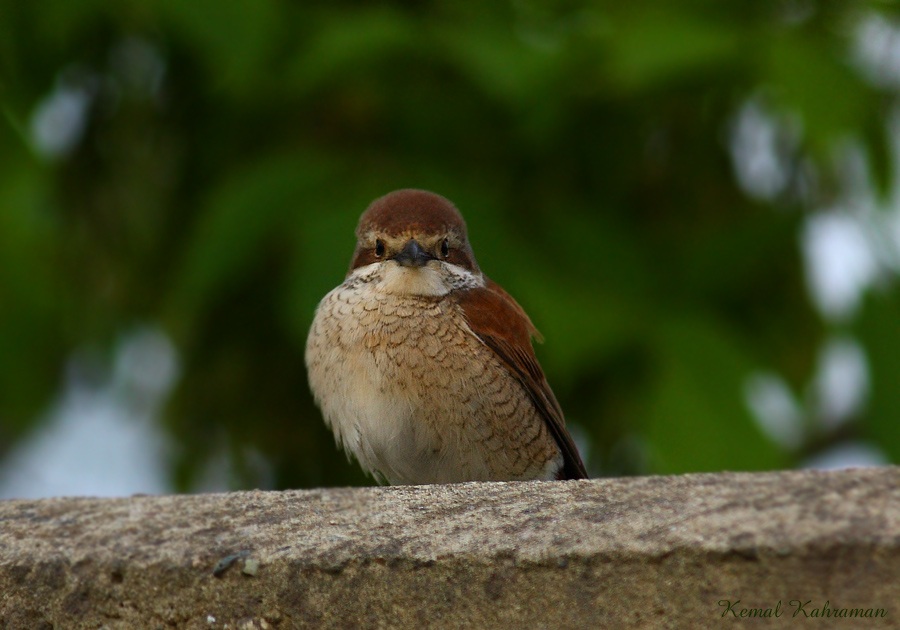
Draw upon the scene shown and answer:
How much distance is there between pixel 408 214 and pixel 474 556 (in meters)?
2.17

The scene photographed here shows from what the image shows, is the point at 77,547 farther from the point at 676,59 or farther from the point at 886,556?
the point at 676,59

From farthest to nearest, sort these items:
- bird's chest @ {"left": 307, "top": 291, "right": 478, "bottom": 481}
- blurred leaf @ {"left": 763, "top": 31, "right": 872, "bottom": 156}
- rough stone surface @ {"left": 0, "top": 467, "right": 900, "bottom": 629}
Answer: blurred leaf @ {"left": 763, "top": 31, "right": 872, "bottom": 156} → bird's chest @ {"left": 307, "top": 291, "right": 478, "bottom": 481} → rough stone surface @ {"left": 0, "top": 467, "right": 900, "bottom": 629}

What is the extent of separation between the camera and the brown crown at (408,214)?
420 centimetres

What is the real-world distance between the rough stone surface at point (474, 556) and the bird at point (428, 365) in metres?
1.28

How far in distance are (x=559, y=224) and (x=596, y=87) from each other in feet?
1.48

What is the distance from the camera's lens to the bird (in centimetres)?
384

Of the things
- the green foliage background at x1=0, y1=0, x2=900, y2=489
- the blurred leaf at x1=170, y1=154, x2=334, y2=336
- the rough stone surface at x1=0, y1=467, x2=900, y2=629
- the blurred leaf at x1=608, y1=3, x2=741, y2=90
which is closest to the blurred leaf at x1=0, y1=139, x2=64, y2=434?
the green foliage background at x1=0, y1=0, x2=900, y2=489

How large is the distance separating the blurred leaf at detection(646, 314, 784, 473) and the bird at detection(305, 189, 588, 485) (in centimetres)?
32

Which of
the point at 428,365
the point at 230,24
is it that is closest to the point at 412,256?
the point at 428,365

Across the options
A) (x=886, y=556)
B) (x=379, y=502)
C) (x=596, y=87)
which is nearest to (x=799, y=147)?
(x=596, y=87)

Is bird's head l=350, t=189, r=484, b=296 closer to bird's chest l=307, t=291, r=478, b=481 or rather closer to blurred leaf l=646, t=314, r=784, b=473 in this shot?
bird's chest l=307, t=291, r=478, b=481

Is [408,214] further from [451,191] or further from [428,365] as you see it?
[428,365]

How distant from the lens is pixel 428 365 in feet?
12.7

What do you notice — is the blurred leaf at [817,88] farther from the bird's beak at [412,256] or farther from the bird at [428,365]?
the bird's beak at [412,256]
